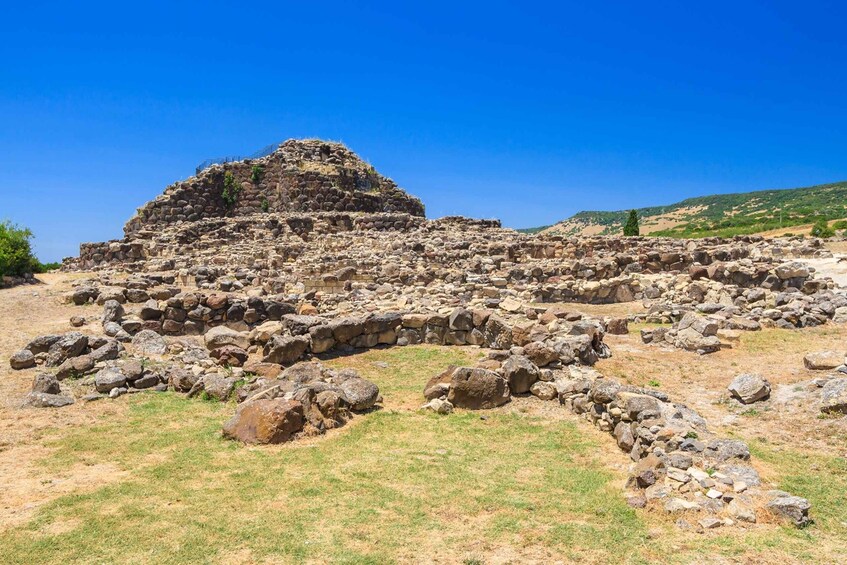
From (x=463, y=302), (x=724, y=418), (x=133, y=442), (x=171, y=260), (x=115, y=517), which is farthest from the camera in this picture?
(x=171, y=260)

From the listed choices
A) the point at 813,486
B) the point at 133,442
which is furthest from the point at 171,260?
the point at 813,486

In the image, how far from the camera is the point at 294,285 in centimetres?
2277

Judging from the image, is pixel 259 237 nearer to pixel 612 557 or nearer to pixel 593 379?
pixel 593 379

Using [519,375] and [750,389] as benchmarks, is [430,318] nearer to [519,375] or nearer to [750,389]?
[519,375]

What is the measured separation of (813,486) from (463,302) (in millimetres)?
11689

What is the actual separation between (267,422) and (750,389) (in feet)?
26.3

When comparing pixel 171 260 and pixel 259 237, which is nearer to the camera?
pixel 171 260

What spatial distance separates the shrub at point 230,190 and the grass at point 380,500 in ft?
102

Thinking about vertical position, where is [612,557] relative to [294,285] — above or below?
below

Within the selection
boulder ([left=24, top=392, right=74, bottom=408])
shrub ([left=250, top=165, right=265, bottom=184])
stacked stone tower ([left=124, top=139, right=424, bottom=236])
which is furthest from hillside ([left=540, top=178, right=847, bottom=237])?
boulder ([left=24, top=392, right=74, bottom=408])

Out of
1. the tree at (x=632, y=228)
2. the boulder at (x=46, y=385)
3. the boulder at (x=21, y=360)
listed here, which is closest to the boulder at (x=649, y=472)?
the boulder at (x=46, y=385)

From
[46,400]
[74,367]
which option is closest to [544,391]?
[46,400]

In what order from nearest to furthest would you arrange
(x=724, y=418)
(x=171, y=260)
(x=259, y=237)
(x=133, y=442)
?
(x=133, y=442)
(x=724, y=418)
(x=171, y=260)
(x=259, y=237)

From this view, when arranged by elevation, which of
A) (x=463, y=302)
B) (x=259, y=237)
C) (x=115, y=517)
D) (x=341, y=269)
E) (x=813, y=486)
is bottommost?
(x=813, y=486)
